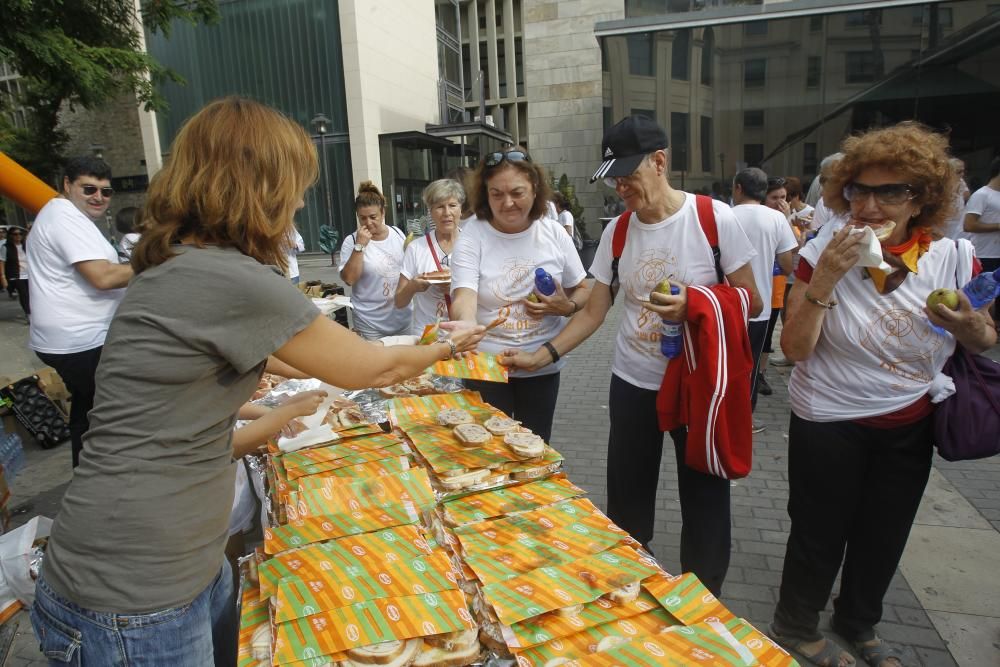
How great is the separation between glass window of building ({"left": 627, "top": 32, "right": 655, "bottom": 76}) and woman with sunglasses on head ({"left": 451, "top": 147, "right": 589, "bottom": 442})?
14995mm

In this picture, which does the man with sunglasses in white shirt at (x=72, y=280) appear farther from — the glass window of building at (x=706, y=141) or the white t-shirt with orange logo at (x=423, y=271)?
the glass window of building at (x=706, y=141)

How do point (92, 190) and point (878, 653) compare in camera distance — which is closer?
point (878, 653)

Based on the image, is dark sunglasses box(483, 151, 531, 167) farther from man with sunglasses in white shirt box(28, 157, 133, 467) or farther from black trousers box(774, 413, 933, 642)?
man with sunglasses in white shirt box(28, 157, 133, 467)

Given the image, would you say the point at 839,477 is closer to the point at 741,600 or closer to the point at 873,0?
the point at 741,600

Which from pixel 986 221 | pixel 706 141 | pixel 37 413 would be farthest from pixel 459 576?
pixel 706 141

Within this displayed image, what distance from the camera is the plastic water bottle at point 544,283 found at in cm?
270

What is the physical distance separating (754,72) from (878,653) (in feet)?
53.2

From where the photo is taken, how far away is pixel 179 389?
1.19m

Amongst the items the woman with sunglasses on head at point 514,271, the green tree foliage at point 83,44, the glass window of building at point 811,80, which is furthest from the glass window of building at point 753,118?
the woman with sunglasses on head at point 514,271

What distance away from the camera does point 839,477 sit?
85.4 inches

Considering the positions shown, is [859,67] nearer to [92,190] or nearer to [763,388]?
[763,388]

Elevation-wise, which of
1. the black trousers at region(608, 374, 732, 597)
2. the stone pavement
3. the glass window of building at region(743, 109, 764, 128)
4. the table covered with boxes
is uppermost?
the glass window of building at region(743, 109, 764, 128)

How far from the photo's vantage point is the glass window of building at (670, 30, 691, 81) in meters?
15.4

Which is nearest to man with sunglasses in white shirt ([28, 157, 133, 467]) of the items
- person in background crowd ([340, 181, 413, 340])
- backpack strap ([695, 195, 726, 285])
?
person in background crowd ([340, 181, 413, 340])
